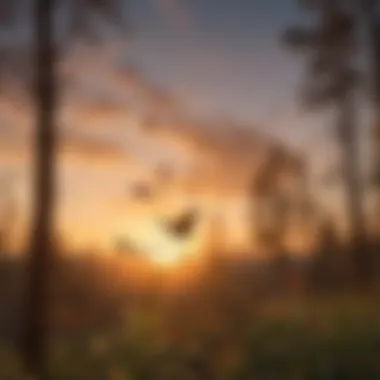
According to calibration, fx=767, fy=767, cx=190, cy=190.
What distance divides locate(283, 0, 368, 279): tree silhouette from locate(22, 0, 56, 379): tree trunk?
499 mm

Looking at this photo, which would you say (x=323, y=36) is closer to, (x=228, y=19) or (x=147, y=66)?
(x=228, y=19)

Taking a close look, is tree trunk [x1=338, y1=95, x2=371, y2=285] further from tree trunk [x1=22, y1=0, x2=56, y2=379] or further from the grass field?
tree trunk [x1=22, y1=0, x2=56, y2=379]

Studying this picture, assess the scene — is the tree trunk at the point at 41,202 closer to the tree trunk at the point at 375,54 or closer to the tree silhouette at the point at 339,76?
the tree silhouette at the point at 339,76

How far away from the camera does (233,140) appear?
1.57 metres

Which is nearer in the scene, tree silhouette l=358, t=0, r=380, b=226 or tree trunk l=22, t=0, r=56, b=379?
tree trunk l=22, t=0, r=56, b=379

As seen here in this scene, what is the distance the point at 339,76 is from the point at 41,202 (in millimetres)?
685

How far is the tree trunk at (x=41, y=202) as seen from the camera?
4.72 feet

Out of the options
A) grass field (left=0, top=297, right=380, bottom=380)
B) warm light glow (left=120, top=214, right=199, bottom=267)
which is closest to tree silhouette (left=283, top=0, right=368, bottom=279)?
grass field (left=0, top=297, right=380, bottom=380)

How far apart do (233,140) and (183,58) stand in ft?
0.65

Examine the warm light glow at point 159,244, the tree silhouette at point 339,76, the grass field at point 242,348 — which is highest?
the tree silhouette at point 339,76

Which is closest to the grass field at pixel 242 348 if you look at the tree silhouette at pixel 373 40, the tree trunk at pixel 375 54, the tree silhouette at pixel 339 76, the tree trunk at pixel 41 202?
the tree trunk at pixel 41 202

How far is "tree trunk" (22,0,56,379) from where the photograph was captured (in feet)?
4.72

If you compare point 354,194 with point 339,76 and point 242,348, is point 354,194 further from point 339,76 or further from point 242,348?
point 242,348

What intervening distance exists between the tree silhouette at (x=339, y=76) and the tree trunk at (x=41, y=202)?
0.50 m
